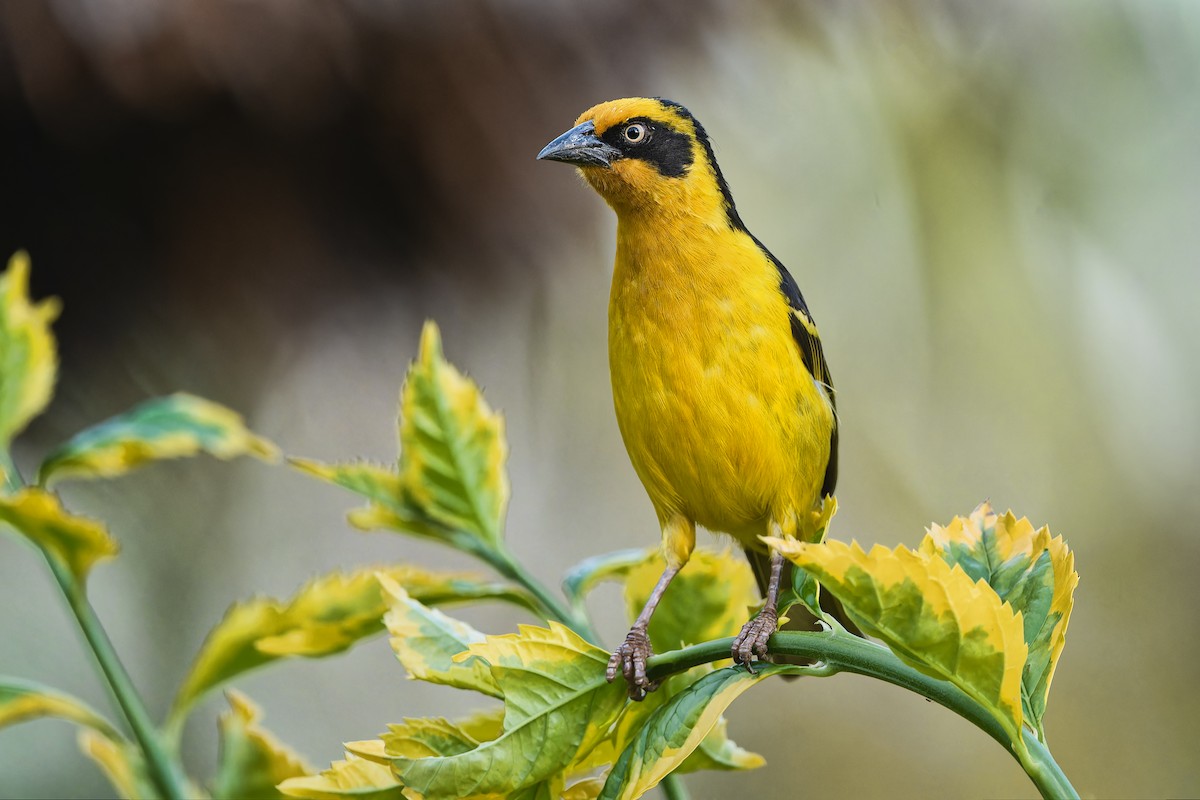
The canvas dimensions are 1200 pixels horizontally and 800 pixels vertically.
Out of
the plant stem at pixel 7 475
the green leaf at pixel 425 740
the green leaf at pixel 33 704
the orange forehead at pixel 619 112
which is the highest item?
the orange forehead at pixel 619 112

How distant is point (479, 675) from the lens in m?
0.54


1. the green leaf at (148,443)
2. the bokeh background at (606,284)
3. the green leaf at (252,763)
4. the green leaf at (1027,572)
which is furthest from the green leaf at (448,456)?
the bokeh background at (606,284)

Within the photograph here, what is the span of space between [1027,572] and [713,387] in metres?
0.34

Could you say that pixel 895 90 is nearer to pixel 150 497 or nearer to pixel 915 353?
pixel 915 353

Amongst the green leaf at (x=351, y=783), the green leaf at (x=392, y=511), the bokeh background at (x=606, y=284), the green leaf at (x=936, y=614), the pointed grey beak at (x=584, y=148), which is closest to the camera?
the green leaf at (x=936, y=614)

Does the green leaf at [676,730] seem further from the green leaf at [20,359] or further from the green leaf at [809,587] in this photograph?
the green leaf at [20,359]

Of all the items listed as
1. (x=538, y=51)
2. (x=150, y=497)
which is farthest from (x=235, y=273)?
(x=538, y=51)

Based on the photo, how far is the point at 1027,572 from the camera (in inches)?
19.5

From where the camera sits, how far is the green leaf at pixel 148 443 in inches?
30.2

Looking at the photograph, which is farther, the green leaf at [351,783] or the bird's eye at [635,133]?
the bird's eye at [635,133]

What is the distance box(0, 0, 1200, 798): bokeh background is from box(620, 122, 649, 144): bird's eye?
3.49 feet

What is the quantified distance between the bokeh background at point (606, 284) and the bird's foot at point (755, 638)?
1370mm

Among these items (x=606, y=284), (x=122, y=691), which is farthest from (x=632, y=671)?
(x=606, y=284)

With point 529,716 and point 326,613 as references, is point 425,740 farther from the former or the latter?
point 326,613
